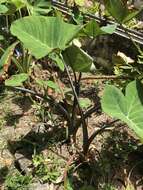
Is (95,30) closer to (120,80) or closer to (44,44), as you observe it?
(44,44)

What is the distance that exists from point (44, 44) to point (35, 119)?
705 mm

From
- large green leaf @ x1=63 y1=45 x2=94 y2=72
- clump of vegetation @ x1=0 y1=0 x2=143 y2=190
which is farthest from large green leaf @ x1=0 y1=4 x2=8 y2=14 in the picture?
large green leaf @ x1=63 y1=45 x2=94 y2=72

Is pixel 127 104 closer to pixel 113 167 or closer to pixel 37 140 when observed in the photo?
pixel 113 167

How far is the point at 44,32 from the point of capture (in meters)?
2.10

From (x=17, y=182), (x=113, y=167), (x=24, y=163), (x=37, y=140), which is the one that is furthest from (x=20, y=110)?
(x=113, y=167)

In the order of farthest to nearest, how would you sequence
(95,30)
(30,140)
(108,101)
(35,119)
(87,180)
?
(35,119) < (30,140) < (87,180) < (95,30) < (108,101)

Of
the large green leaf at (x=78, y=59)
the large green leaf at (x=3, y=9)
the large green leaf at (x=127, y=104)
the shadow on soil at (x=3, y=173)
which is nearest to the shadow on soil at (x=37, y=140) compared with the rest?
the shadow on soil at (x=3, y=173)

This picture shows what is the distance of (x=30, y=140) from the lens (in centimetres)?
248

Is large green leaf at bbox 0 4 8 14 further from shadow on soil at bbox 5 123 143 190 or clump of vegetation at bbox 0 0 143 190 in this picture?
shadow on soil at bbox 5 123 143 190

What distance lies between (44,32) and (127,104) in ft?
1.54

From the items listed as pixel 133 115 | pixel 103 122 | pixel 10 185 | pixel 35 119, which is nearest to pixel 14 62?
pixel 35 119

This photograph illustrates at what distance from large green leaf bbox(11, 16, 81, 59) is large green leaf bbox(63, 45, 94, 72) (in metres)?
0.13

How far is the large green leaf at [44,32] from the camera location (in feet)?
6.66

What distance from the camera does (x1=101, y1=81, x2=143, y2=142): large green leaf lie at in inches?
77.0
